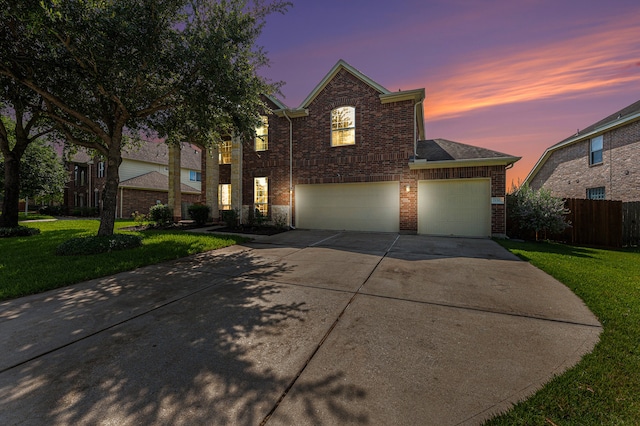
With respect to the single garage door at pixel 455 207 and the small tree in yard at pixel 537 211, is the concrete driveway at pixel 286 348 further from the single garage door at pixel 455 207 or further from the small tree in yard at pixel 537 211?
the small tree in yard at pixel 537 211

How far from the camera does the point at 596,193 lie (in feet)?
49.5

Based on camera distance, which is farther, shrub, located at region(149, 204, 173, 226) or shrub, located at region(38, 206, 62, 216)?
shrub, located at region(38, 206, 62, 216)

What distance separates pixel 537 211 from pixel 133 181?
29494 millimetres

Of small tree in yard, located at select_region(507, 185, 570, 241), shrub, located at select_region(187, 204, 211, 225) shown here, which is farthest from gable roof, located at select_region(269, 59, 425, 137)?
shrub, located at select_region(187, 204, 211, 225)

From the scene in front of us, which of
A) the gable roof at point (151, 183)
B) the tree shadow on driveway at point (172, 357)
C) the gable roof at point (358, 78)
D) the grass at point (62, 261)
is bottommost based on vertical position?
the tree shadow on driveway at point (172, 357)

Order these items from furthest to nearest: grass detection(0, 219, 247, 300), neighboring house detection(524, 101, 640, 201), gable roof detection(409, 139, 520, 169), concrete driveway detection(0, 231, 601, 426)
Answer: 1. neighboring house detection(524, 101, 640, 201)
2. gable roof detection(409, 139, 520, 169)
3. grass detection(0, 219, 247, 300)
4. concrete driveway detection(0, 231, 601, 426)

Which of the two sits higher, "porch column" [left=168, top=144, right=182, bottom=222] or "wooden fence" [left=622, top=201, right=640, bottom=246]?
"porch column" [left=168, top=144, right=182, bottom=222]

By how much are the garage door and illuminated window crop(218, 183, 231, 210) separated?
15.1 ft

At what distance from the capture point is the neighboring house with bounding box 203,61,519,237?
34.6ft

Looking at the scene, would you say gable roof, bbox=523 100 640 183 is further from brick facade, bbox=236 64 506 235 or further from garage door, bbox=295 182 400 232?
garage door, bbox=295 182 400 232

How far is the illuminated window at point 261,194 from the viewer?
46.0 feet

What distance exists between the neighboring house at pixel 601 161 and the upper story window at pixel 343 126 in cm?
1393

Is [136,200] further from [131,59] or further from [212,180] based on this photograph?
[131,59]

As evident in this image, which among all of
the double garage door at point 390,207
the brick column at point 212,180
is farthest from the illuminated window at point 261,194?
the brick column at point 212,180
